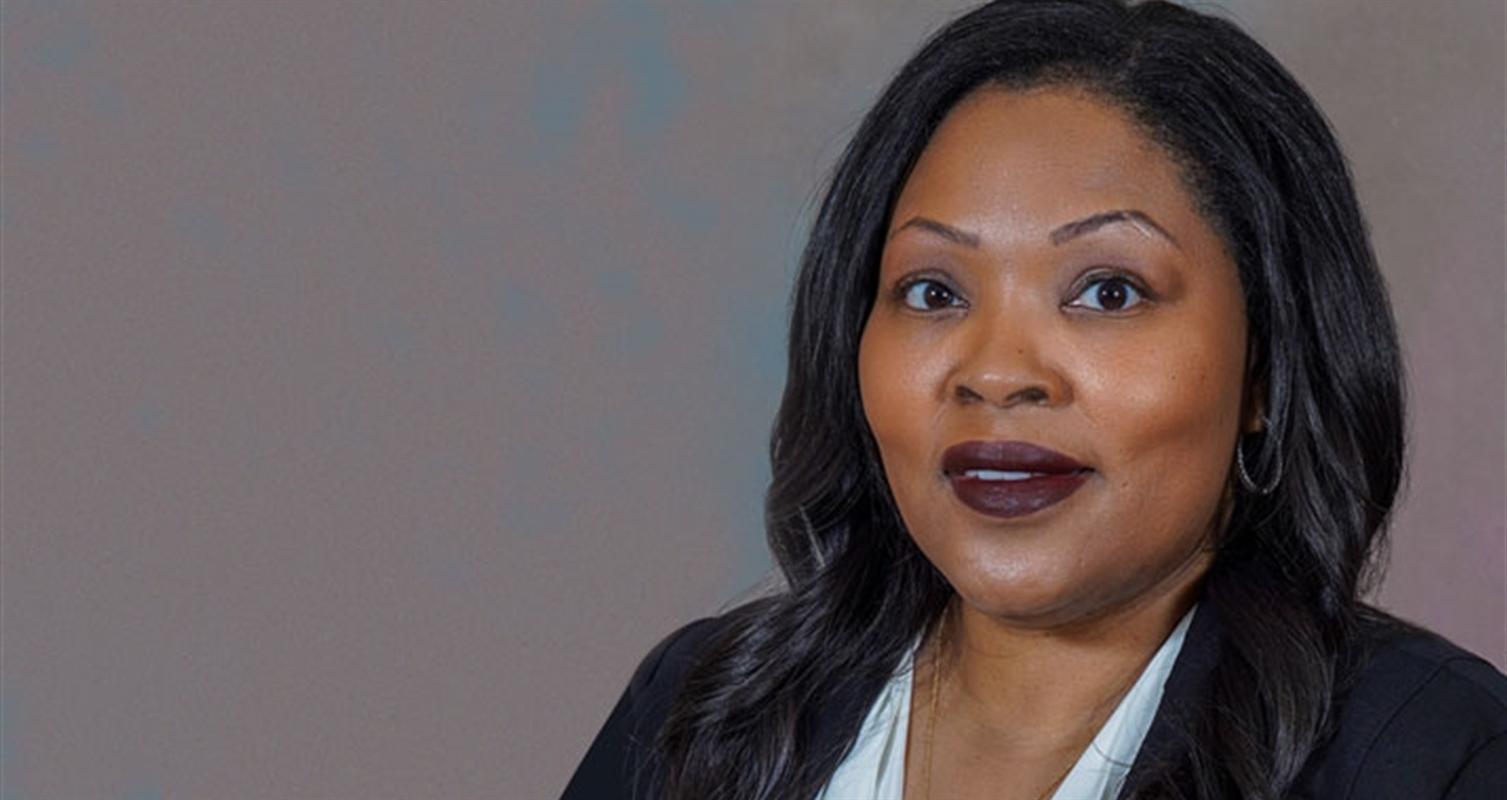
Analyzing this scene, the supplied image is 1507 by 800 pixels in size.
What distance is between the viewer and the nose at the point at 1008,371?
1843 mm

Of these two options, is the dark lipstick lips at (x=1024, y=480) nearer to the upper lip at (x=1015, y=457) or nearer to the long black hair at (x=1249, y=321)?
the upper lip at (x=1015, y=457)

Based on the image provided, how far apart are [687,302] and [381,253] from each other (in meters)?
0.34

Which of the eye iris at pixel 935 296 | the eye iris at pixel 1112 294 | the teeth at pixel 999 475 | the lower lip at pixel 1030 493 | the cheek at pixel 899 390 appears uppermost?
the eye iris at pixel 935 296

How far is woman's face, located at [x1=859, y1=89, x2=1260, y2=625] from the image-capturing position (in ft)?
6.06

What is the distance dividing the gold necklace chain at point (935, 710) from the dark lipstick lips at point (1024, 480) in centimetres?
23

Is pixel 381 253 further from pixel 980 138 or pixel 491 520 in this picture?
pixel 980 138

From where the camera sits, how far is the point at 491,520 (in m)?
2.95

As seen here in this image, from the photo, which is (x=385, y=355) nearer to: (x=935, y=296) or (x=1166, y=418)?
(x=935, y=296)

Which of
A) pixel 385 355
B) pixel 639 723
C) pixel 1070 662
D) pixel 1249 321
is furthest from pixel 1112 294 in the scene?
pixel 385 355

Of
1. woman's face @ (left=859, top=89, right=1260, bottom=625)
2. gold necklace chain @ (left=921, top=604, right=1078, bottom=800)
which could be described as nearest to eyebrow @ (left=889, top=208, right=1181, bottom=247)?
woman's face @ (left=859, top=89, right=1260, bottom=625)

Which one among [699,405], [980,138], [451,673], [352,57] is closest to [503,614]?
[451,673]

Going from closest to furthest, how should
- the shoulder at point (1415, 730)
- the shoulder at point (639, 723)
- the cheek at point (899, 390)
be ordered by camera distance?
the shoulder at point (1415, 730) < the cheek at point (899, 390) < the shoulder at point (639, 723)

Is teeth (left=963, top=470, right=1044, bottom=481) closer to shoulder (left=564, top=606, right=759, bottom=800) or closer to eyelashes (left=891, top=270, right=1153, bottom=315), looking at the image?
eyelashes (left=891, top=270, right=1153, bottom=315)

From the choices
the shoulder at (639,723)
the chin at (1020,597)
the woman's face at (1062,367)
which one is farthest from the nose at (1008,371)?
the shoulder at (639,723)
